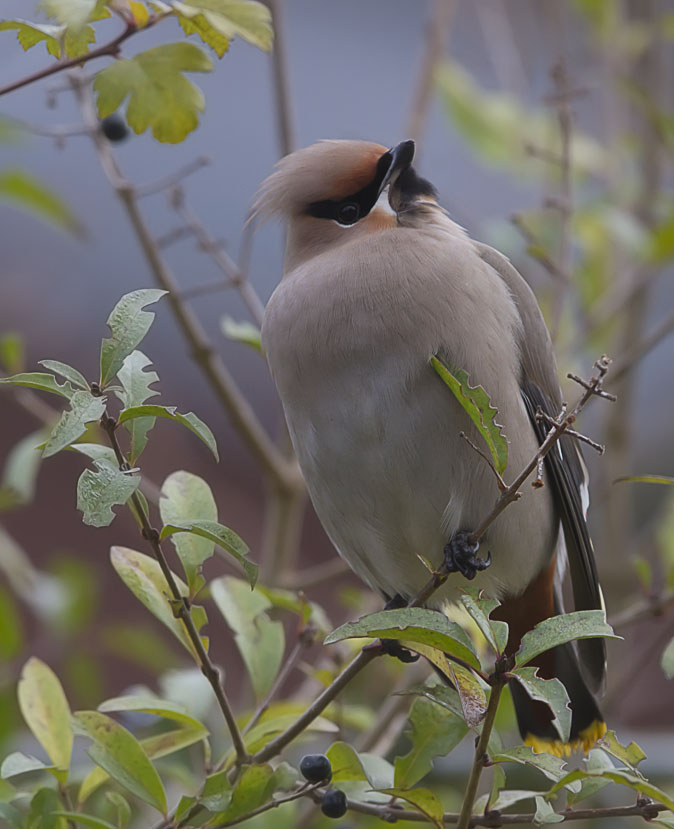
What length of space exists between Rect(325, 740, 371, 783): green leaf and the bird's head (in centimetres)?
94

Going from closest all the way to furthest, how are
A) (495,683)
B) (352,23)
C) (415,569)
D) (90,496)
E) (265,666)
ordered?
(90,496) → (495,683) → (265,666) → (415,569) → (352,23)

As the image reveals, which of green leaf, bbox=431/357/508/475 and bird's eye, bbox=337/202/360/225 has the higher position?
bird's eye, bbox=337/202/360/225

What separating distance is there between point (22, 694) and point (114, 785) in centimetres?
45

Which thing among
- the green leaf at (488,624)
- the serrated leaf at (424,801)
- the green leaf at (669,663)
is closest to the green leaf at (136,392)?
the green leaf at (488,624)

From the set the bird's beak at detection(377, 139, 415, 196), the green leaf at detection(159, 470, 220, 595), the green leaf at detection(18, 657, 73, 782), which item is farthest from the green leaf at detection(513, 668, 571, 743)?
the bird's beak at detection(377, 139, 415, 196)

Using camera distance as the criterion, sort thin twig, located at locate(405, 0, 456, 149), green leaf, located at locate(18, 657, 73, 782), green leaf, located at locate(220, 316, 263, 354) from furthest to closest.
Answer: thin twig, located at locate(405, 0, 456, 149), green leaf, located at locate(220, 316, 263, 354), green leaf, located at locate(18, 657, 73, 782)

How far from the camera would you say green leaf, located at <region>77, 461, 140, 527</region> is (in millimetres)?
1165

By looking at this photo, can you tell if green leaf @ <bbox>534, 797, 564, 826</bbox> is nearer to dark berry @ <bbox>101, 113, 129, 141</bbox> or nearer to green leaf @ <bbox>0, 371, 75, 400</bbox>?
green leaf @ <bbox>0, 371, 75, 400</bbox>

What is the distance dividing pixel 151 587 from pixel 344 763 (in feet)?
1.17

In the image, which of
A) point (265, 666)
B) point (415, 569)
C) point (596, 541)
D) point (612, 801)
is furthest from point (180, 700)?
point (596, 541)

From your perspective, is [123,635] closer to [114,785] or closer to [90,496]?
[114,785]

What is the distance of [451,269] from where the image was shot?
195 cm

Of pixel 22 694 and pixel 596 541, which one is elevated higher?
pixel 22 694

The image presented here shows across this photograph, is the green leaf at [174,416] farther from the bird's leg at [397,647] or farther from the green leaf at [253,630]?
the green leaf at [253,630]
